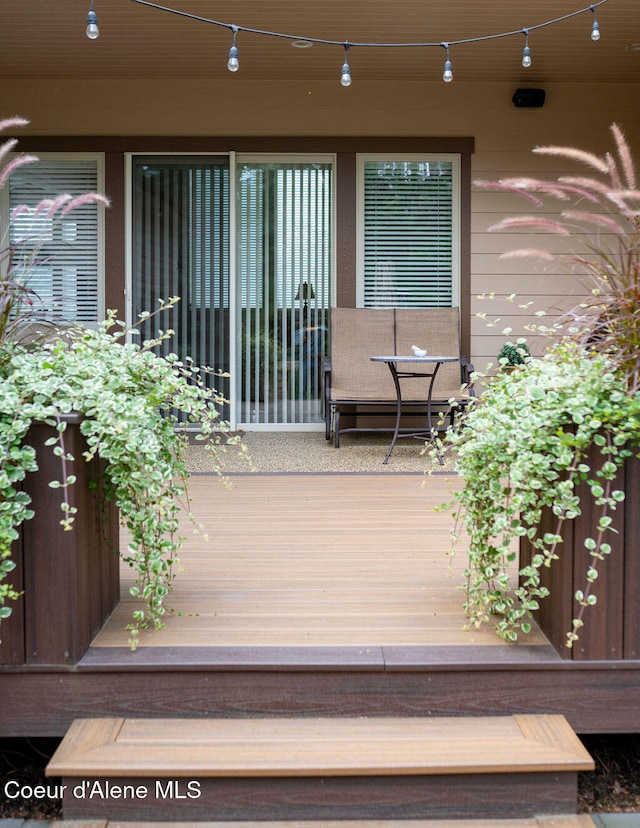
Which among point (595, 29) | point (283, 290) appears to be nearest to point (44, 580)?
point (595, 29)

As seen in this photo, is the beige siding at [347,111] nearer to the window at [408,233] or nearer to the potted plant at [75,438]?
the window at [408,233]

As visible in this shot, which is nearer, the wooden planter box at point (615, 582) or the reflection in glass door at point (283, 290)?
the wooden planter box at point (615, 582)

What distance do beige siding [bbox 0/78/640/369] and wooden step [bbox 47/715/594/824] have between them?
4.86m

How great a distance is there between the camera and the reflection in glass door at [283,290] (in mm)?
6512

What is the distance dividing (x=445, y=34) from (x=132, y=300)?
2.93 m

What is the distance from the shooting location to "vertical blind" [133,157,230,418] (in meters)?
→ 6.49

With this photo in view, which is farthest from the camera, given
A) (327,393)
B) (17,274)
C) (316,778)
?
(327,393)

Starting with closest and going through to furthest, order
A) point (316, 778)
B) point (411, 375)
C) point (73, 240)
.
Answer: point (316, 778), point (411, 375), point (73, 240)

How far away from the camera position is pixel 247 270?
6531 mm

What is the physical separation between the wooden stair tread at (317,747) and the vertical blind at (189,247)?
188 inches

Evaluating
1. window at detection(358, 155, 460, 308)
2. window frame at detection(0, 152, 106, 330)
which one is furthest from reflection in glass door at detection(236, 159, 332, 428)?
window frame at detection(0, 152, 106, 330)

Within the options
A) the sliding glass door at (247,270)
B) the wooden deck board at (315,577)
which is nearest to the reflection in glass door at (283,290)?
the sliding glass door at (247,270)

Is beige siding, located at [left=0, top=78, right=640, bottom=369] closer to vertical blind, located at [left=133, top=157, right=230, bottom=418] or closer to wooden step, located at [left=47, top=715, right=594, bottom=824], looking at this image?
vertical blind, located at [left=133, top=157, right=230, bottom=418]

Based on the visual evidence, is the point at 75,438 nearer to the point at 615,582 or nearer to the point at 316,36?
the point at 615,582
